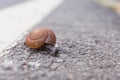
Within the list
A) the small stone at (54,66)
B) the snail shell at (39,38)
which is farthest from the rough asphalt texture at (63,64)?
the snail shell at (39,38)

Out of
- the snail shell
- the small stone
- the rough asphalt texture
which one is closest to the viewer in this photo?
the rough asphalt texture

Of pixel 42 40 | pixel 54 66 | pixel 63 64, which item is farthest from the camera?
pixel 42 40

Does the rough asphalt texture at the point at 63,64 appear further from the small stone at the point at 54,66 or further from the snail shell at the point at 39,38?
the snail shell at the point at 39,38

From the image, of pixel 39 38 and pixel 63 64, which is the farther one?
pixel 39 38

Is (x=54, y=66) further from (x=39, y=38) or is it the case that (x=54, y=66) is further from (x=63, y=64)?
(x=39, y=38)

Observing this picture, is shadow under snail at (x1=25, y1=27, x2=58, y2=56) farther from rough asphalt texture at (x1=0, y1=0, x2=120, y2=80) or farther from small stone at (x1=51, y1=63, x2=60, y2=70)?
small stone at (x1=51, y1=63, x2=60, y2=70)

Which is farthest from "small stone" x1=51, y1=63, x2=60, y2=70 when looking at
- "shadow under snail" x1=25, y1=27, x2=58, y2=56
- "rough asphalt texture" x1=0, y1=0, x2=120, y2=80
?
"shadow under snail" x1=25, y1=27, x2=58, y2=56

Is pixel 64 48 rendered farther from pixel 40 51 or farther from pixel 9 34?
pixel 9 34

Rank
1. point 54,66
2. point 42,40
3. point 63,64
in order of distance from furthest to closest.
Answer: point 42,40
point 63,64
point 54,66

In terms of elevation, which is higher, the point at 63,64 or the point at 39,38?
the point at 39,38

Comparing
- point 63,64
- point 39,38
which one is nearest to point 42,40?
point 39,38
